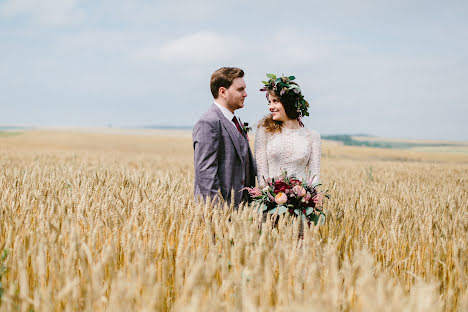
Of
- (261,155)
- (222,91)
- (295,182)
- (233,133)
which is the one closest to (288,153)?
(261,155)

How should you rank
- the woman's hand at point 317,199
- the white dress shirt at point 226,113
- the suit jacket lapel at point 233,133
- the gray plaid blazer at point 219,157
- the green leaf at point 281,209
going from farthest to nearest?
the white dress shirt at point 226,113, the suit jacket lapel at point 233,133, the gray plaid blazer at point 219,157, the woman's hand at point 317,199, the green leaf at point 281,209

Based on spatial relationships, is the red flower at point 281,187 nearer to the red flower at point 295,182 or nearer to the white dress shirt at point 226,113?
the red flower at point 295,182

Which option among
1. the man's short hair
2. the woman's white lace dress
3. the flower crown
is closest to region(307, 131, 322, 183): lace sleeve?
the woman's white lace dress

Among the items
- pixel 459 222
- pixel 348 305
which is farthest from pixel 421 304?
pixel 459 222

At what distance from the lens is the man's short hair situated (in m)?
3.03

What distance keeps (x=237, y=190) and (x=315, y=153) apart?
74cm

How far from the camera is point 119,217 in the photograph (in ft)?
6.86

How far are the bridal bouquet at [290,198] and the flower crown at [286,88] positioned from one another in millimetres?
675

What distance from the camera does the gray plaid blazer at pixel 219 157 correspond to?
8.95 ft

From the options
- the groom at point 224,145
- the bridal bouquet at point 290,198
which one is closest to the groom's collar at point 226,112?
the groom at point 224,145

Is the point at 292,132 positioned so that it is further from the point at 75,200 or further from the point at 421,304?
the point at 421,304

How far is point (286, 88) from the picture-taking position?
2.95 metres

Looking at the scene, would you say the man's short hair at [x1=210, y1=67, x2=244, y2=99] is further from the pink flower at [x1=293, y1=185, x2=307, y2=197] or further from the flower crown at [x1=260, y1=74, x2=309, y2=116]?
the pink flower at [x1=293, y1=185, x2=307, y2=197]

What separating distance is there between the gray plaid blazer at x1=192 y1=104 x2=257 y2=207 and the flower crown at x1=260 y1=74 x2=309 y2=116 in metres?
0.49
